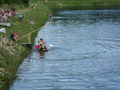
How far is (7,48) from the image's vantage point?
38125 mm

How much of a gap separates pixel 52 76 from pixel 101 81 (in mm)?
4595

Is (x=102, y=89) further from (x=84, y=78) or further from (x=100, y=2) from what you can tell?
(x=100, y=2)

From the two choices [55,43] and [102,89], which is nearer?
[102,89]

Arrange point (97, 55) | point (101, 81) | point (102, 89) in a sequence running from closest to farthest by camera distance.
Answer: point (102, 89) < point (101, 81) < point (97, 55)

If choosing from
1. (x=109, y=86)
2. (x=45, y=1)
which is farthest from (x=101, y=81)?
Answer: (x=45, y=1)

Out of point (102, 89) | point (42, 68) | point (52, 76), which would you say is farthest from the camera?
point (42, 68)

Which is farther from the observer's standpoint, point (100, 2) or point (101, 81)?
point (100, 2)

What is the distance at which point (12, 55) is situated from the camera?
121 ft

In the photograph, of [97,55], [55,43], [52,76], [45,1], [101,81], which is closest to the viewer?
[101,81]

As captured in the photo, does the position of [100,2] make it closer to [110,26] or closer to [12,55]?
[110,26]

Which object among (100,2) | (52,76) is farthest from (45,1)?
(52,76)

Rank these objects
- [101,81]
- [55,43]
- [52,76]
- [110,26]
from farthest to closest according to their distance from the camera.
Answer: [110,26] < [55,43] < [52,76] < [101,81]

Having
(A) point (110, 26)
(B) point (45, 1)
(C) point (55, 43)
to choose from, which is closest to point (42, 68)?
(C) point (55, 43)

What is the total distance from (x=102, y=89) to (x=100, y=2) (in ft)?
373
